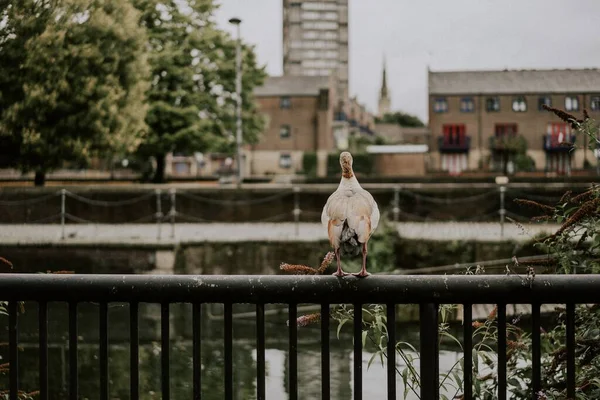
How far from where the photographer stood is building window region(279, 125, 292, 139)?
50.8 metres

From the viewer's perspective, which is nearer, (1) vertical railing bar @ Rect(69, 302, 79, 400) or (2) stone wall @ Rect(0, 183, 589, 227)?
(1) vertical railing bar @ Rect(69, 302, 79, 400)

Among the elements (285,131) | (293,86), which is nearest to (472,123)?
(285,131)

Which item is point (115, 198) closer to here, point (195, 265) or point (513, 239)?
point (195, 265)

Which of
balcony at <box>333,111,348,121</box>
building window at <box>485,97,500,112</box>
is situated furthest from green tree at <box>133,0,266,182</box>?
balcony at <box>333,111,348,121</box>

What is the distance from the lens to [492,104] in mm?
41750

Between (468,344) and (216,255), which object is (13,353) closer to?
(468,344)

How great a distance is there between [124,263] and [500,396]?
1053 centimetres

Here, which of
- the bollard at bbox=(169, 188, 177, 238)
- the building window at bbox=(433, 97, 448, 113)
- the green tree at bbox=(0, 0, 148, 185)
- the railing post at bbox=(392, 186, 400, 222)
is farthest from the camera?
the building window at bbox=(433, 97, 448, 113)

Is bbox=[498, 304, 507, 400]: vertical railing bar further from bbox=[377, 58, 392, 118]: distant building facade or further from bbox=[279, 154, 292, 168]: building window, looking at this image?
bbox=[377, 58, 392, 118]: distant building facade

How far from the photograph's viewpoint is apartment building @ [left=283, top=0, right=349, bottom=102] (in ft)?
358

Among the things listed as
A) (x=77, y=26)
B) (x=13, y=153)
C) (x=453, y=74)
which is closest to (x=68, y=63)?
(x=77, y=26)

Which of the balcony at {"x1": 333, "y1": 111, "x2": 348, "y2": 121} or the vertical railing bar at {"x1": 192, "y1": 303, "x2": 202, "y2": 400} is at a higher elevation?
the balcony at {"x1": 333, "y1": 111, "x2": 348, "y2": 121}

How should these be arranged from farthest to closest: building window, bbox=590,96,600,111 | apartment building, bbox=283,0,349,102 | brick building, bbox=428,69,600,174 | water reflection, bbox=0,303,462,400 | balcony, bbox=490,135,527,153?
apartment building, bbox=283,0,349,102, brick building, bbox=428,69,600,174, balcony, bbox=490,135,527,153, water reflection, bbox=0,303,462,400, building window, bbox=590,96,600,111

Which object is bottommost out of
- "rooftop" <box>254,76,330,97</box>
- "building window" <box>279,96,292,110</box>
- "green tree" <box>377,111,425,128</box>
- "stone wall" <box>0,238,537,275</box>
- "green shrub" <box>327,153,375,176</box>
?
"stone wall" <box>0,238,537,275</box>
